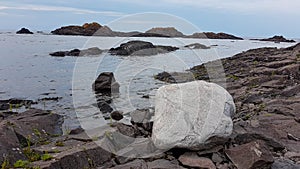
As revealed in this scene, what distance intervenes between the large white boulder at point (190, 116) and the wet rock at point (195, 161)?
0.21m

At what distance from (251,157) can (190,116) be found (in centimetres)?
128

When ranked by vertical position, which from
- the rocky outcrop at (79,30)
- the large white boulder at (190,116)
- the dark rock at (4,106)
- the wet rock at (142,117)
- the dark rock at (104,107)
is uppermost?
the rocky outcrop at (79,30)

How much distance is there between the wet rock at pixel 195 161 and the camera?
584 cm

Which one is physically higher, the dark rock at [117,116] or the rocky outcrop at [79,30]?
the rocky outcrop at [79,30]

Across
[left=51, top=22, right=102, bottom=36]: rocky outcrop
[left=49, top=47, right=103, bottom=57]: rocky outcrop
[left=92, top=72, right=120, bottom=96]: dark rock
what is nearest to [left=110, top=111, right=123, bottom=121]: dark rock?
[left=92, top=72, right=120, bottom=96]: dark rock

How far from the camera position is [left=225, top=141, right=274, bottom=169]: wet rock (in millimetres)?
5742

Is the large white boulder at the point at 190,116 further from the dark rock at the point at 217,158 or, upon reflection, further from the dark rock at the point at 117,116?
the dark rock at the point at 117,116

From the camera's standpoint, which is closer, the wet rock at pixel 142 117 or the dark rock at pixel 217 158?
the dark rock at pixel 217 158

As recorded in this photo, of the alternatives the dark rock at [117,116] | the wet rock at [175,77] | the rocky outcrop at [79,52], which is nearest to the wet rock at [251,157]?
the dark rock at [117,116]

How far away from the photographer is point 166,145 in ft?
20.2

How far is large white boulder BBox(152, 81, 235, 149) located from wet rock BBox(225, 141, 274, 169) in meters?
0.40

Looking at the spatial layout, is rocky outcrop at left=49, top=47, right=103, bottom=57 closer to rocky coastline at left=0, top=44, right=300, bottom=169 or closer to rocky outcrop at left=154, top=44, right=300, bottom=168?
rocky outcrop at left=154, top=44, right=300, bottom=168

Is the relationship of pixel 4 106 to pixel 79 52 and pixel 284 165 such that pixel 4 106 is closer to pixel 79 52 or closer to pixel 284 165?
pixel 284 165

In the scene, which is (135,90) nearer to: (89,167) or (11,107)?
(11,107)
